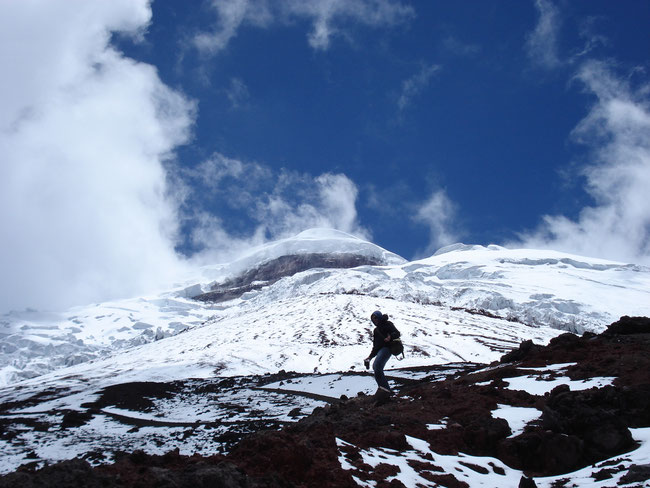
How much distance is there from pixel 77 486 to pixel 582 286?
129 m

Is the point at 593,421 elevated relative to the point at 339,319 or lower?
lower

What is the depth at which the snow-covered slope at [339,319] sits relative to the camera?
4903 centimetres

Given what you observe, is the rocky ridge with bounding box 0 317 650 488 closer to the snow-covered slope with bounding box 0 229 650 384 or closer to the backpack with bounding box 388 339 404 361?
the backpack with bounding box 388 339 404 361

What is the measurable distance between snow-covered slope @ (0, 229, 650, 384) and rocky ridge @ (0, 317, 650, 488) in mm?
30590

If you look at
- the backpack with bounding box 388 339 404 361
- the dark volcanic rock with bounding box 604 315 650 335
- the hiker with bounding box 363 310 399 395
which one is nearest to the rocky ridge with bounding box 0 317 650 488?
the hiker with bounding box 363 310 399 395

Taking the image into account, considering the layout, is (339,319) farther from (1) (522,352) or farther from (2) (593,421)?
(2) (593,421)

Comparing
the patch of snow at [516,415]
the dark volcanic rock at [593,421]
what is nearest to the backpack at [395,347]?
the patch of snow at [516,415]

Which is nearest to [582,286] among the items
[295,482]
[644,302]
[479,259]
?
[644,302]

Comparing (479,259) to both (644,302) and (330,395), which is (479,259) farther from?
(330,395)

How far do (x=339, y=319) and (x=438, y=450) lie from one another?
58.4 meters

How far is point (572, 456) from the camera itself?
24.8 feet

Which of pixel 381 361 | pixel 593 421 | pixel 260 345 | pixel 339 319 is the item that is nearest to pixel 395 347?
pixel 381 361

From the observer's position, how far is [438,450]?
8.46 metres

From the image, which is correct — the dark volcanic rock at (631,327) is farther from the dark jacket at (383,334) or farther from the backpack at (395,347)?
the dark jacket at (383,334)
